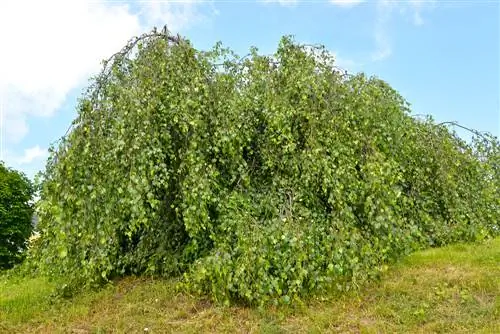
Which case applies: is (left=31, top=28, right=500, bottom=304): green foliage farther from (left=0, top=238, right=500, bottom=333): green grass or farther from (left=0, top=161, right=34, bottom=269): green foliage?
(left=0, top=161, right=34, bottom=269): green foliage

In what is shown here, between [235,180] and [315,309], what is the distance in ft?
4.77

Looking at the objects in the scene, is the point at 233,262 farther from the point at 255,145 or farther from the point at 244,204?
the point at 255,145

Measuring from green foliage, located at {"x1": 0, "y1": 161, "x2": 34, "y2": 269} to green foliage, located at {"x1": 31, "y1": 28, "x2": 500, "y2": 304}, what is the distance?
3.67 metres

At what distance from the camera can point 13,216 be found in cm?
852

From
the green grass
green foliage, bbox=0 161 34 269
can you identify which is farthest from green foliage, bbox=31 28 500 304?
green foliage, bbox=0 161 34 269

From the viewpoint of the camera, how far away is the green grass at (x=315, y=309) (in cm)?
390

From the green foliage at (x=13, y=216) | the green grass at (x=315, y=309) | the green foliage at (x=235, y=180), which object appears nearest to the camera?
the green grass at (x=315, y=309)

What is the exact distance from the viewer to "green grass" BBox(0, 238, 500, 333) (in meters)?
3.90

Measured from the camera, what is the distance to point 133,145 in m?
3.98

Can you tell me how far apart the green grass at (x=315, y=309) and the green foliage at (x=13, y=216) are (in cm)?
368

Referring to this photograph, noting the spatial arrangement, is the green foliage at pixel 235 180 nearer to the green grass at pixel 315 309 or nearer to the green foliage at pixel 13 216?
the green grass at pixel 315 309

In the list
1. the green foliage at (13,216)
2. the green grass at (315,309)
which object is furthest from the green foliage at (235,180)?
the green foliage at (13,216)

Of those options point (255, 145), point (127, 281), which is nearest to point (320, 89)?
point (255, 145)

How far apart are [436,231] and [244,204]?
2.61 m
